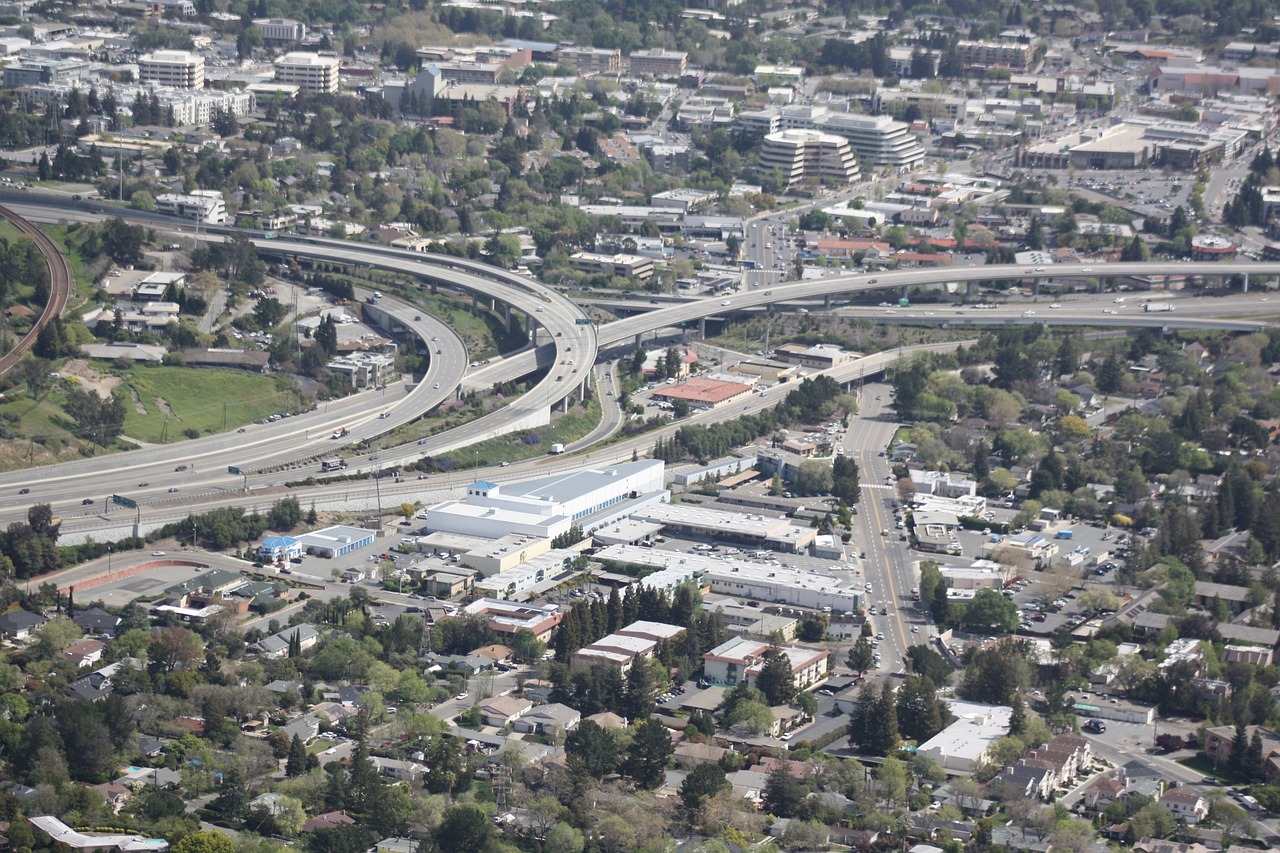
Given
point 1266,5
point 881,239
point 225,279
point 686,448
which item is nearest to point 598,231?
point 881,239

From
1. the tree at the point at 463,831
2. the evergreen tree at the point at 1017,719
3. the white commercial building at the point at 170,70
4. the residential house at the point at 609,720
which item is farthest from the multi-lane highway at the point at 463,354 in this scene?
the white commercial building at the point at 170,70

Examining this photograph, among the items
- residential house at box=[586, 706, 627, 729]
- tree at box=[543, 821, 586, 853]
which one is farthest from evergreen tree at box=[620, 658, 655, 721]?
tree at box=[543, 821, 586, 853]

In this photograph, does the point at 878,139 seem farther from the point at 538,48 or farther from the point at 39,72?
the point at 39,72

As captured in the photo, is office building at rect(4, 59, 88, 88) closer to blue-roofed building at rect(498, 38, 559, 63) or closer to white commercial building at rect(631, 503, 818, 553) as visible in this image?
blue-roofed building at rect(498, 38, 559, 63)

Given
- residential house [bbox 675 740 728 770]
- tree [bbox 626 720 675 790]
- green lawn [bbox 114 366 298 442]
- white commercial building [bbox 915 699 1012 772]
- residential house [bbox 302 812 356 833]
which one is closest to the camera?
residential house [bbox 302 812 356 833]

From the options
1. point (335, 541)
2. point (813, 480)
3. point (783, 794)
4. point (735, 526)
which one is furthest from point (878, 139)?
point (783, 794)

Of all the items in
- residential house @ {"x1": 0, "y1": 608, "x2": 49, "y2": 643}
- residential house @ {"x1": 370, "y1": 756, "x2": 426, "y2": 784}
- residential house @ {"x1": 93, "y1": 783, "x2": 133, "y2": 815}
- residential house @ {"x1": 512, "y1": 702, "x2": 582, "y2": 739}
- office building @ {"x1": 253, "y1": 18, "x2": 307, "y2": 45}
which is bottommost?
residential house @ {"x1": 93, "y1": 783, "x2": 133, "y2": 815}

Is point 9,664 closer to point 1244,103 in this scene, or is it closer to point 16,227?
point 16,227
